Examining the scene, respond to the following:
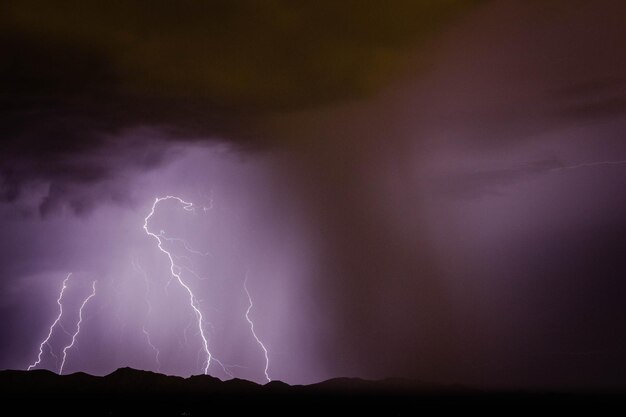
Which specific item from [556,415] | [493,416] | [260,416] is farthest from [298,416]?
[556,415]

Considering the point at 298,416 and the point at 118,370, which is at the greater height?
the point at 118,370

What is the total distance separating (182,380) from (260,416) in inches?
2557

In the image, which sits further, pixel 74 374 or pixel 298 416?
pixel 74 374

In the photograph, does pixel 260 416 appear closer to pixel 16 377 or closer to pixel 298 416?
pixel 298 416

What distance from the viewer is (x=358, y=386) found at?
142 m

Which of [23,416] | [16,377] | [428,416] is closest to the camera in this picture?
[23,416]

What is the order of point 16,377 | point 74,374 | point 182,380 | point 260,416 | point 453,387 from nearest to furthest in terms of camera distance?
1. point 260,416
2. point 16,377
3. point 74,374
4. point 182,380
5. point 453,387

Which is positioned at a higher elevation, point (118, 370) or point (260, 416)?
point (118, 370)

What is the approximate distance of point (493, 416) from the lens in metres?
39.2

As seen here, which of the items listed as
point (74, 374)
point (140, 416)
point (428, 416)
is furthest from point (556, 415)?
point (74, 374)

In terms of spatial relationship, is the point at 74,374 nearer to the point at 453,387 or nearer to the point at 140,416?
the point at 140,416

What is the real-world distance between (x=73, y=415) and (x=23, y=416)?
2102 mm

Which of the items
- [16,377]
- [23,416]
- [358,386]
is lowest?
[23,416]

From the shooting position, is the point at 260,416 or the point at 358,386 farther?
the point at 358,386
